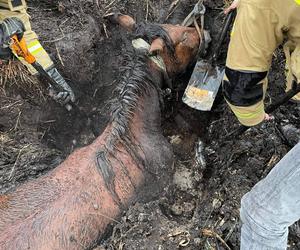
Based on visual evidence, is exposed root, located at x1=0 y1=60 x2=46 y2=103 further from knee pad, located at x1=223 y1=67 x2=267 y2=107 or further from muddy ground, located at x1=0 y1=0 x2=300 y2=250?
knee pad, located at x1=223 y1=67 x2=267 y2=107

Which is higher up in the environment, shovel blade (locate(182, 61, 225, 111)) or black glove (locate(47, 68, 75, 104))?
shovel blade (locate(182, 61, 225, 111))

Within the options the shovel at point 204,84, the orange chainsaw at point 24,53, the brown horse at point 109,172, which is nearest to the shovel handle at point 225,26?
the shovel at point 204,84

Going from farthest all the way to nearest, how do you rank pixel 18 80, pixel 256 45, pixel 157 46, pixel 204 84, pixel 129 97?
1. pixel 18 80
2. pixel 204 84
3. pixel 157 46
4. pixel 129 97
5. pixel 256 45

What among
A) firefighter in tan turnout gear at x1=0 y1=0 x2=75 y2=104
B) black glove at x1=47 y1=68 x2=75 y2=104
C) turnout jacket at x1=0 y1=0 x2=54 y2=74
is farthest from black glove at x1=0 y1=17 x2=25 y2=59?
black glove at x1=47 y1=68 x2=75 y2=104

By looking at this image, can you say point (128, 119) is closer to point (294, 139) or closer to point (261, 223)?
point (294, 139)

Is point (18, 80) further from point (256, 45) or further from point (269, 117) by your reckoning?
point (256, 45)

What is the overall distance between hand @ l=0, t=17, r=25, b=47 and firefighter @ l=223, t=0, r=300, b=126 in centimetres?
228

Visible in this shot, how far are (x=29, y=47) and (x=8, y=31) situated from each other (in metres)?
0.35

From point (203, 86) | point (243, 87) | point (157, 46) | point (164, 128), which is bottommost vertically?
point (164, 128)

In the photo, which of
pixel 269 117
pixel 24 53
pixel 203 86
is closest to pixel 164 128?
pixel 203 86

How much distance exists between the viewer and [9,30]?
4637 mm

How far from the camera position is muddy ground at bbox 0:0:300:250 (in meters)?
3.74

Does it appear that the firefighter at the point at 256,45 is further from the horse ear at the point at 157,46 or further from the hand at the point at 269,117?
the horse ear at the point at 157,46

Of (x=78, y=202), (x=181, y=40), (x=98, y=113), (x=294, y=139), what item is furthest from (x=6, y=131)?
(x=294, y=139)
